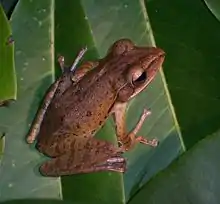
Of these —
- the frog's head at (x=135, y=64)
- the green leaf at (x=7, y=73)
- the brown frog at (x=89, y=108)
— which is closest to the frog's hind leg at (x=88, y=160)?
the brown frog at (x=89, y=108)

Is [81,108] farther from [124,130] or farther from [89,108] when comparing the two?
[124,130]

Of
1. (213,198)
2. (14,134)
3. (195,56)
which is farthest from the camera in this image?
(14,134)

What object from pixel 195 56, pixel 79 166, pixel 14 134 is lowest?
pixel 79 166

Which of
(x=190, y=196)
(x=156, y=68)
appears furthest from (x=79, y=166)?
(x=190, y=196)

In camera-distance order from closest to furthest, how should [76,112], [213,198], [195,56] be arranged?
1. [213,198]
2. [195,56]
3. [76,112]

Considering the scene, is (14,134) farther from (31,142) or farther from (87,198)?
(87,198)

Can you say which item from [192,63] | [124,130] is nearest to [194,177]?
[192,63]

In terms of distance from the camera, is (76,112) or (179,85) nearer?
(179,85)
